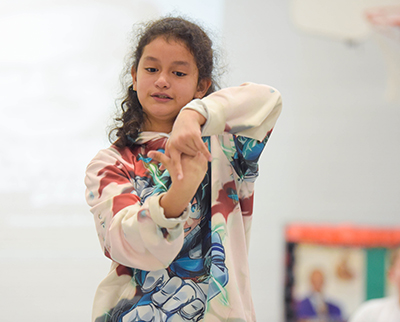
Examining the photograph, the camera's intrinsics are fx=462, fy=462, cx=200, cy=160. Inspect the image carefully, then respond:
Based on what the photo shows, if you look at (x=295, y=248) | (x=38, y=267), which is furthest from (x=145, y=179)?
(x=295, y=248)

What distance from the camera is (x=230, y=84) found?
6.63 ft

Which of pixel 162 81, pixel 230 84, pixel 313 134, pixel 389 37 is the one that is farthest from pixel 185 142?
pixel 389 37

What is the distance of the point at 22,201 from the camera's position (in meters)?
2.12

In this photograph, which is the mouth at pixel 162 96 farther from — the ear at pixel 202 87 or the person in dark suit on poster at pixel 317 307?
the person in dark suit on poster at pixel 317 307

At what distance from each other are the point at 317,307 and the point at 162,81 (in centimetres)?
231

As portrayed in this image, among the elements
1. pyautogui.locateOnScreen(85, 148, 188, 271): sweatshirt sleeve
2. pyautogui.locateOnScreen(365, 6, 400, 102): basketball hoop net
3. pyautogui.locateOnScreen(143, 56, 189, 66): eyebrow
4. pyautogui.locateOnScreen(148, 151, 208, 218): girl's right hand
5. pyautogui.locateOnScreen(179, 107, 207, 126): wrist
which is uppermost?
pyautogui.locateOnScreen(365, 6, 400, 102): basketball hoop net

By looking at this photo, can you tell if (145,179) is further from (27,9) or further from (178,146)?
(27,9)

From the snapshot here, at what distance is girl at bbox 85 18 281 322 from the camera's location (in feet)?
1.77

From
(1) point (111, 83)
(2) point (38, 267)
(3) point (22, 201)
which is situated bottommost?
(2) point (38, 267)

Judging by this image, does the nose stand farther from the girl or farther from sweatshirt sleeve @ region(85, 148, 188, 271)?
sweatshirt sleeve @ region(85, 148, 188, 271)

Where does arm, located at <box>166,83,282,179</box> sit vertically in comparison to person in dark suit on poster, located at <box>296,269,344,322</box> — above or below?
above

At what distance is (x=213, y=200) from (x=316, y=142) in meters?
2.22

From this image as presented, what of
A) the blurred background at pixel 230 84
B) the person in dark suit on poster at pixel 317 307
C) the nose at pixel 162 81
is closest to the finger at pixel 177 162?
the nose at pixel 162 81

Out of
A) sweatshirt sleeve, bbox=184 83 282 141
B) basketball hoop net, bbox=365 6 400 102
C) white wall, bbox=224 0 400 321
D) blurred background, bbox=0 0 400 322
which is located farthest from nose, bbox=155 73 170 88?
basketball hoop net, bbox=365 6 400 102
